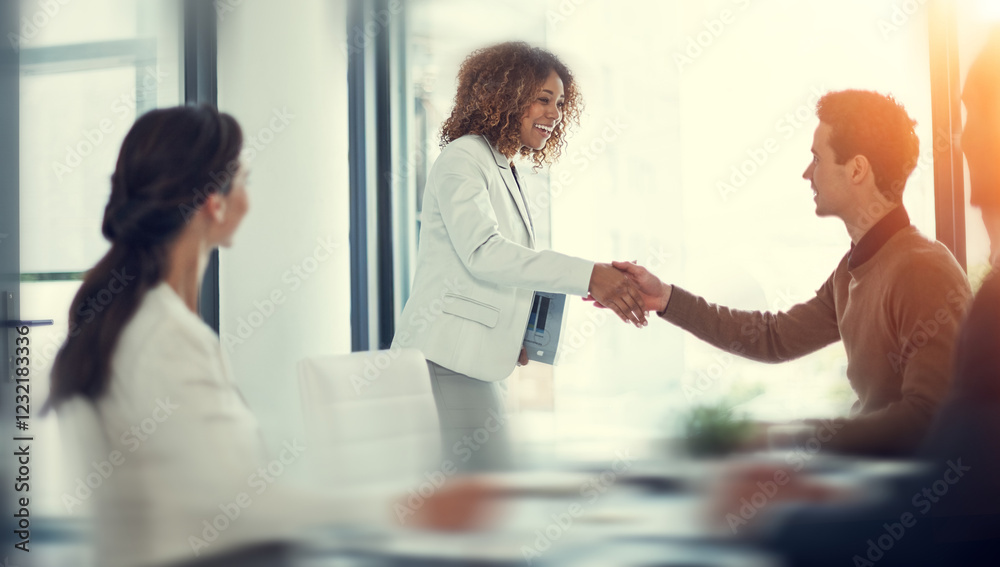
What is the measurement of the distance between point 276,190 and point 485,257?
15.0 inches

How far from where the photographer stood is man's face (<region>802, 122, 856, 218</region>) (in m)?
1.14

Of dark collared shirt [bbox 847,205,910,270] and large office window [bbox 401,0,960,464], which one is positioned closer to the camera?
dark collared shirt [bbox 847,205,910,270]

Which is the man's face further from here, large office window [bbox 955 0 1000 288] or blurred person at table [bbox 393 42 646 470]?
blurred person at table [bbox 393 42 646 470]

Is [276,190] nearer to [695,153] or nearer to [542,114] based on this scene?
[542,114]

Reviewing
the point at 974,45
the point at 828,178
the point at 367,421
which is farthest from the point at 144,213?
A: the point at 974,45

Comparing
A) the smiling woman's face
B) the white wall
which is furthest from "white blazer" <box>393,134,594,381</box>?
the white wall

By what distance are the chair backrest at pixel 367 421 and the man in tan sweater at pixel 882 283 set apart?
23.2 inches

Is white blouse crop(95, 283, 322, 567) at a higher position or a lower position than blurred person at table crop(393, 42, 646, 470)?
lower

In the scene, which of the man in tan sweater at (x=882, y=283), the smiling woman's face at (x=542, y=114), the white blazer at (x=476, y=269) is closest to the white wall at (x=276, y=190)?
the white blazer at (x=476, y=269)

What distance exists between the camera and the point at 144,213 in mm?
858

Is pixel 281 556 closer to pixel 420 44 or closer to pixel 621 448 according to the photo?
pixel 621 448

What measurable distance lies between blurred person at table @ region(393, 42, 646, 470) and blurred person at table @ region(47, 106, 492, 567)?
406 mm

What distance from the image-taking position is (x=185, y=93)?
91cm

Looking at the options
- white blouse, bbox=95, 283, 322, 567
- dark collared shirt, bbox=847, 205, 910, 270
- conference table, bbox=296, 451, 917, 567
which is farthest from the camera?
dark collared shirt, bbox=847, 205, 910, 270
